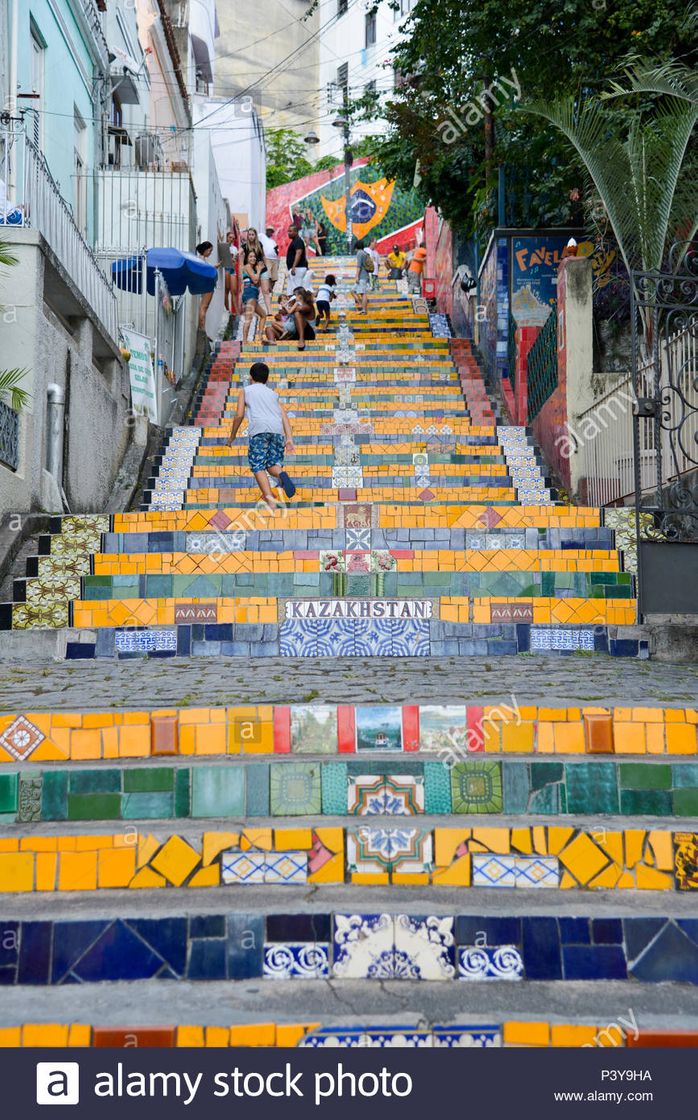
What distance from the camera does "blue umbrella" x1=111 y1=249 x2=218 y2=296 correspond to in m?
12.9

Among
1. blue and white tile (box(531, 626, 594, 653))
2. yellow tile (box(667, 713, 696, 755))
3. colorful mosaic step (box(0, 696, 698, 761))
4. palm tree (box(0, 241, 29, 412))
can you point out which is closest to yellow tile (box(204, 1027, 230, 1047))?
colorful mosaic step (box(0, 696, 698, 761))

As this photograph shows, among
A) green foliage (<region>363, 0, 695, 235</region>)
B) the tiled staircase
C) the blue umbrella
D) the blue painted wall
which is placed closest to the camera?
the tiled staircase

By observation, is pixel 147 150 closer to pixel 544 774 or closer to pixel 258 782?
pixel 258 782

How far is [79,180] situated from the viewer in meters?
14.6

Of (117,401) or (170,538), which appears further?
(117,401)

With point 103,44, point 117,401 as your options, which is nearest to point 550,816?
point 117,401

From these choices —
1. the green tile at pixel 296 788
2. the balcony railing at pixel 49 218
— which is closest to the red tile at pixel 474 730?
the green tile at pixel 296 788

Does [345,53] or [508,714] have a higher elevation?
[345,53]

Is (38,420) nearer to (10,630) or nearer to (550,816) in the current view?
(10,630)

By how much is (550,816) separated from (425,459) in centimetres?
713

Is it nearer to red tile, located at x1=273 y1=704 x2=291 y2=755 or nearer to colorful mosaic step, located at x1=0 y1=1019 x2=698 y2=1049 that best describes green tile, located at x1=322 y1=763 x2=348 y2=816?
red tile, located at x1=273 y1=704 x2=291 y2=755

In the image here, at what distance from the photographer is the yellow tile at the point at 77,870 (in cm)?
305

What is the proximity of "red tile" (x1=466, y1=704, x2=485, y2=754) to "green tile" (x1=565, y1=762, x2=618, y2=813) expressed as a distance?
13.1 inches

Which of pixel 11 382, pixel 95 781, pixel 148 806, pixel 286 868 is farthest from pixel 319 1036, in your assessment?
pixel 11 382
